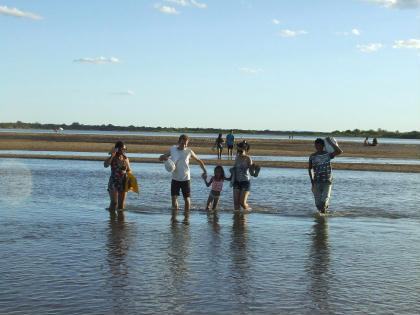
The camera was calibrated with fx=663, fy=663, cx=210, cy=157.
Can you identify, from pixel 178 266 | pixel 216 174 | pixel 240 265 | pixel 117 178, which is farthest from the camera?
pixel 216 174

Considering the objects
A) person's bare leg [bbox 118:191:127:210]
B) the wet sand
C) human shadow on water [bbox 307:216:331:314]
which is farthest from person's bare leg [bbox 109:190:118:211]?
the wet sand

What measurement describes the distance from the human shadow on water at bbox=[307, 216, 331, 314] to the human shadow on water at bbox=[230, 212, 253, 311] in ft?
2.26

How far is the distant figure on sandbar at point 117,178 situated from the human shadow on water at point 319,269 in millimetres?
4070

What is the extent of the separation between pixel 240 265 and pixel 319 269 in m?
0.97

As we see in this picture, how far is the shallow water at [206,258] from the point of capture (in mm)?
6559

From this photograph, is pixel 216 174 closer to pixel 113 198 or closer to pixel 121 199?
pixel 121 199

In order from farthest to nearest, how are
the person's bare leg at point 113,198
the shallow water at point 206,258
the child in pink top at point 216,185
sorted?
the child in pink top at point 216,185 → the person's bare leg at point 113,198 → the shallow water at point 206,258

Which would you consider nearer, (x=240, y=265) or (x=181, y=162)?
(x=240, y=265)

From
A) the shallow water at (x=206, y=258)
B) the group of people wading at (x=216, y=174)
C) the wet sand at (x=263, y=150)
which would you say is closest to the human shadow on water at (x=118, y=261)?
the shallow water at (x=206, y=258)

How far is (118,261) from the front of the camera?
830cm

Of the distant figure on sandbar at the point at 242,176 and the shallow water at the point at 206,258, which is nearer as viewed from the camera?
the shallow water at the point at 206,258

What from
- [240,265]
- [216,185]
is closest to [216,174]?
[216,185]

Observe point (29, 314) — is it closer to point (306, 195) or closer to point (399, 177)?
point (306, 195)

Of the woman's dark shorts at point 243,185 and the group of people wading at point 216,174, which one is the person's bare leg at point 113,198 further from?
the woman's dark shorts at point 243,185
